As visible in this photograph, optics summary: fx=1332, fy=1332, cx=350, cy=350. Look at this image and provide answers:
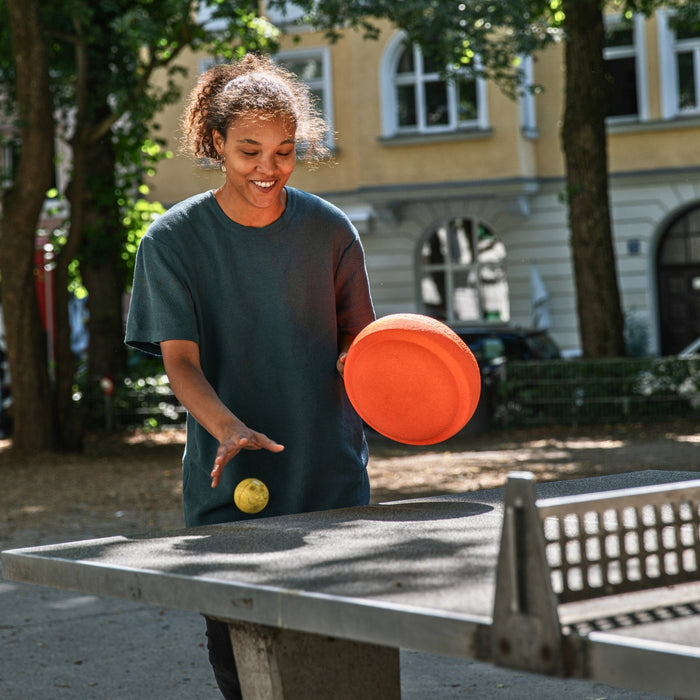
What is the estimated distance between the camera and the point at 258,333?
3.22 meters

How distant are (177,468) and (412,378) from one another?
11469 mm

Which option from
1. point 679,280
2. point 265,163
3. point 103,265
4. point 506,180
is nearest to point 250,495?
point 265,163

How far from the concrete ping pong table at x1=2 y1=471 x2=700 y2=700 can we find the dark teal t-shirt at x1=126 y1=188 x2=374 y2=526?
0.22 meters

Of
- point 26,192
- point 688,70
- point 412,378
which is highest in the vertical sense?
point 688,70

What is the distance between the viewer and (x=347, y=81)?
2741 centimetres

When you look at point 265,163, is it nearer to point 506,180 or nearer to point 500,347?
point 500,347

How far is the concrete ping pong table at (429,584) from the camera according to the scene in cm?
182

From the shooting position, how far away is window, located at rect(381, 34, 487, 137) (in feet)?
85.1

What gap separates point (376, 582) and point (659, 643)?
1.97 ft

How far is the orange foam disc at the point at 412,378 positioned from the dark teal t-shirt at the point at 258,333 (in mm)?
144

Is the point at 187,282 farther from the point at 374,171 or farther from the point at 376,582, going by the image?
the point at 374,171

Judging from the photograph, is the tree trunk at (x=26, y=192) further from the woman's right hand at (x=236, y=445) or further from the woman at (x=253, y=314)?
the woman's right hand at (x=236, y=445)

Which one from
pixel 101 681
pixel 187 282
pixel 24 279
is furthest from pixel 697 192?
pixel 187 282

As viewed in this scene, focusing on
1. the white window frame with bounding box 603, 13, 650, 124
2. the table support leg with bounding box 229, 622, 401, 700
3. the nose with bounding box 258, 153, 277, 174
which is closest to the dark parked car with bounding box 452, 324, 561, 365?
the white window frame with bounding box 603, 13, 650, 124
